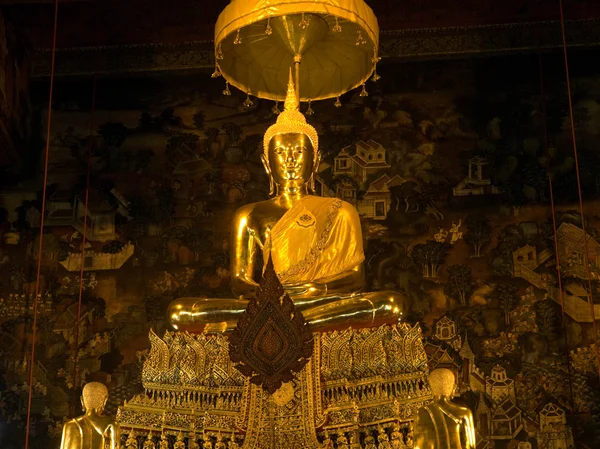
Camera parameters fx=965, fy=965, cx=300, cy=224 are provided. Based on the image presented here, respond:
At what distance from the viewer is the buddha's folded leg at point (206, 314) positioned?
5.23 meters

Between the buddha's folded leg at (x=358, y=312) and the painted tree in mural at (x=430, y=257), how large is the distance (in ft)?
5.86

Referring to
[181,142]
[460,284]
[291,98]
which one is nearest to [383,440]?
[291,98]

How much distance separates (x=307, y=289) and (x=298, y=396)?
1.07 metres

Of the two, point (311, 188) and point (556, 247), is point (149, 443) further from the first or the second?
point (556, 247)

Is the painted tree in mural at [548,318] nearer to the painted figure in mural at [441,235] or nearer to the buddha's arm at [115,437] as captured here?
the painted figure in mural at [441,235]

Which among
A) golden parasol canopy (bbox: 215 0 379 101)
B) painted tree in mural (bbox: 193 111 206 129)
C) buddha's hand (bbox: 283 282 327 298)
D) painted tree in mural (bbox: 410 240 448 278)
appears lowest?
buddha's hand (bbox: 283 282 327 298)

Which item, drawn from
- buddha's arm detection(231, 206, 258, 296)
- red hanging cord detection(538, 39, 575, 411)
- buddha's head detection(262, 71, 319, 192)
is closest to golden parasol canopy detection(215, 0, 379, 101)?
buddha's head detection(262, 71, 319, 192)

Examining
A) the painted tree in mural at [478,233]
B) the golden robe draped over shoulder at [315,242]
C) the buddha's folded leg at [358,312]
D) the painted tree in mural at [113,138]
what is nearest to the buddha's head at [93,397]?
the buddha's folded leg at [358,312]

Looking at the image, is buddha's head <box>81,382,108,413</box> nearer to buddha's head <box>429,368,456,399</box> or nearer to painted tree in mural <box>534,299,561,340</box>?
buddha's head <box>429,368,456,399</box>

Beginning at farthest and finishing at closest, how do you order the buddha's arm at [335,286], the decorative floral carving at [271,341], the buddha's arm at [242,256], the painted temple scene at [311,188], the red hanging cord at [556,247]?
the red hanging cord at [556,247]
the painted temple scene at [311,188]
the buddha's arm at [242,256]
the buddha's arm at [335,286]
the decorative floral carving at [271,341]

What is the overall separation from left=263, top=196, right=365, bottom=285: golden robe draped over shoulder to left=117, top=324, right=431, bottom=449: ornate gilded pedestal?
1012 mm

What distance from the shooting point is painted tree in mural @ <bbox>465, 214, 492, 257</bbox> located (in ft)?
23.0

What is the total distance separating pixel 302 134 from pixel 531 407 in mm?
2426

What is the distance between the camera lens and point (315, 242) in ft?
18.9
